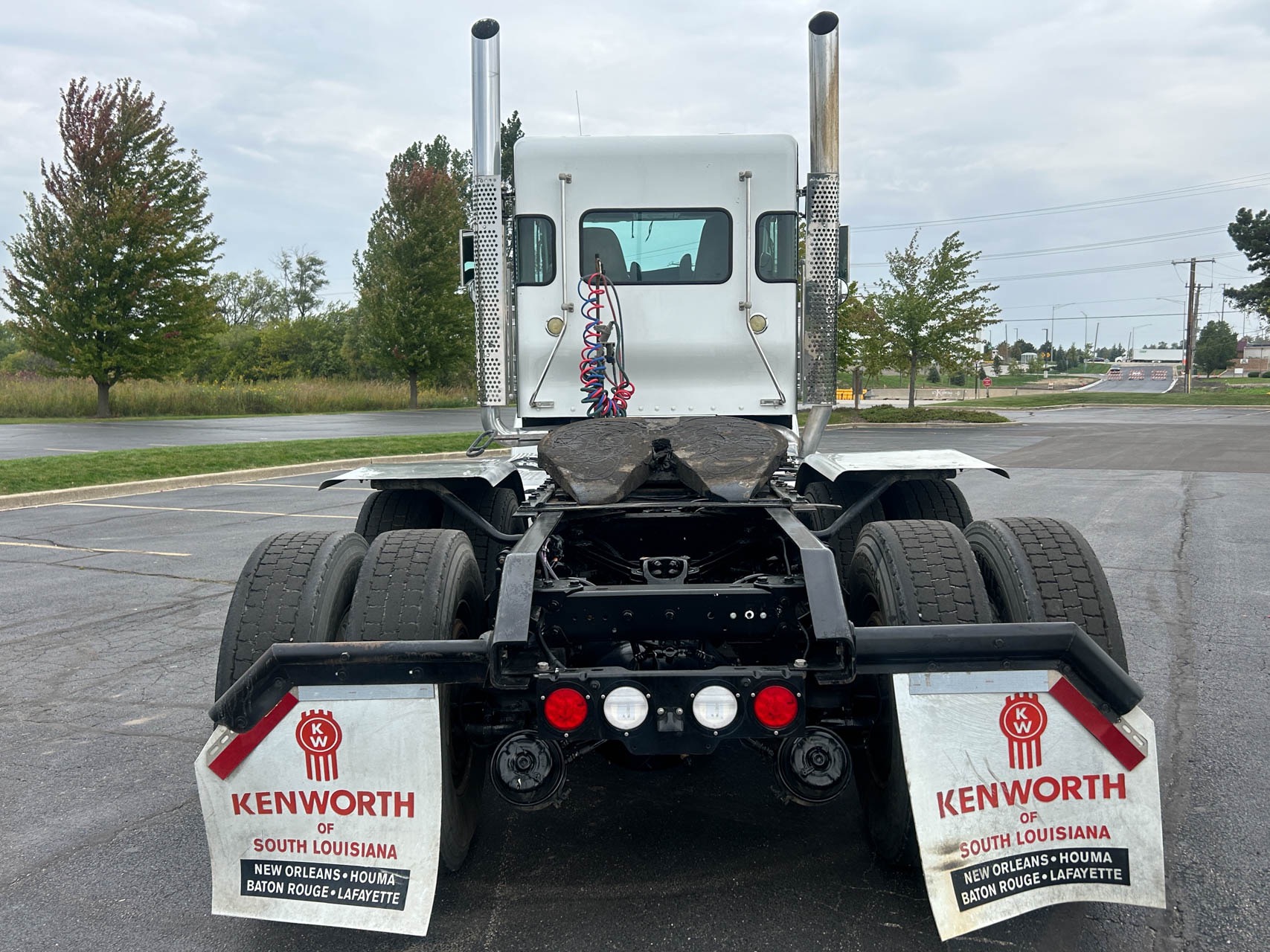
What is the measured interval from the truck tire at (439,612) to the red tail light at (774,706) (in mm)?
904

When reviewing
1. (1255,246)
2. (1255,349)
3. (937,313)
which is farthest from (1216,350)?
(937,313)

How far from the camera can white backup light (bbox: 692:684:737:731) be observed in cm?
266

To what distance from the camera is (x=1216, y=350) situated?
323 ft

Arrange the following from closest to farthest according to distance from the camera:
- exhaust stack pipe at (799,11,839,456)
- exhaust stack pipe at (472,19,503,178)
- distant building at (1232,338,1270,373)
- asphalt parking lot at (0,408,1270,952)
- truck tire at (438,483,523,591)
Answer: asphalt parking lot at (0,408,1270,952) → truck tire at (438,483,523,591) → exhaust stack pipe at (799,11,839,456) → exhaust stack pipe at (472,19,503,178) → distant building at (1232,338,1270,373)

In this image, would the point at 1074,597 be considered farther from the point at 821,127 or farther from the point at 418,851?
the point at 821,127

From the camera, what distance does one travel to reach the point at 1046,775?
2.67 meters

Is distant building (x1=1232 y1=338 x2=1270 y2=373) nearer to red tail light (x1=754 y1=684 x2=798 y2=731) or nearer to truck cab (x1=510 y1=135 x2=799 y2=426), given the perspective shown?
truck cab (x1=510 y1=135 x2=799 y2=426)

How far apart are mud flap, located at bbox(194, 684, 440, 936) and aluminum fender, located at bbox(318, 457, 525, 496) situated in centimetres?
154

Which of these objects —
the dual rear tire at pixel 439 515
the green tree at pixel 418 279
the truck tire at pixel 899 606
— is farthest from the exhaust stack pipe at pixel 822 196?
the green tree at pixel 418 279

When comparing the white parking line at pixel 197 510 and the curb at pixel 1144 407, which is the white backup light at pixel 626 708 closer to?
the white parking line at pixel 197 510

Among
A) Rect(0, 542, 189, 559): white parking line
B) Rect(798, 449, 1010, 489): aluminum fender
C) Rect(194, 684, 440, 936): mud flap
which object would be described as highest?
Rect(798, 449, 1010, 489): aluminum fender

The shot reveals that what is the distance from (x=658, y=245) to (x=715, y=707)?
369 centimetres

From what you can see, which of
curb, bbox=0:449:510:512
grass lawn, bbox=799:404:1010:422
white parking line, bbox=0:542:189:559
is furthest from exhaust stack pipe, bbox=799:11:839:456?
grass lawn, bbox=799:404:1010:422

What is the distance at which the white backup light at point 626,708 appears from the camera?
2.67 meters
